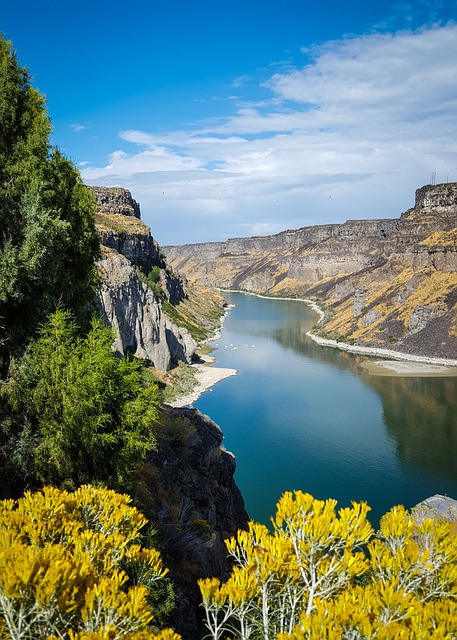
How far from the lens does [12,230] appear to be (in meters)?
13.0

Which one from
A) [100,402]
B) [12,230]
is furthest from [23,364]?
[12,230]

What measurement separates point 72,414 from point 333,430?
3846 cm

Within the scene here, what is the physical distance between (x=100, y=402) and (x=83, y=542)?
5.73 meters

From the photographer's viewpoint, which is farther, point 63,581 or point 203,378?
point 203,378

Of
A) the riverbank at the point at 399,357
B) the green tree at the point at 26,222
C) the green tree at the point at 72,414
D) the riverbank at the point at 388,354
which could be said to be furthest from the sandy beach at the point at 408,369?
the green tree at the point at 26,222

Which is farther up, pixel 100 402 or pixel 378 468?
pixel 100 402

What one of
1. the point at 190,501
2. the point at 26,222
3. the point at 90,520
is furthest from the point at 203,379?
the point at 90,520

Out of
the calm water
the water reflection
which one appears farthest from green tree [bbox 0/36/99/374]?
Answer: the water reflection

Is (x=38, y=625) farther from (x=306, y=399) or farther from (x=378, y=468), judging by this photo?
(x=306, y=399)

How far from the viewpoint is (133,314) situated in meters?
58.0

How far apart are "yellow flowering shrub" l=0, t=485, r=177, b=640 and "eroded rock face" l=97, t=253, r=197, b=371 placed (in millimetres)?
44220

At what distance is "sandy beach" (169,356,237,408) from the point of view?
5388cm

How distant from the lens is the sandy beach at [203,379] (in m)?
53.9

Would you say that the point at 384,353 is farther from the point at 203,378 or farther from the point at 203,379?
the point at 203,379
